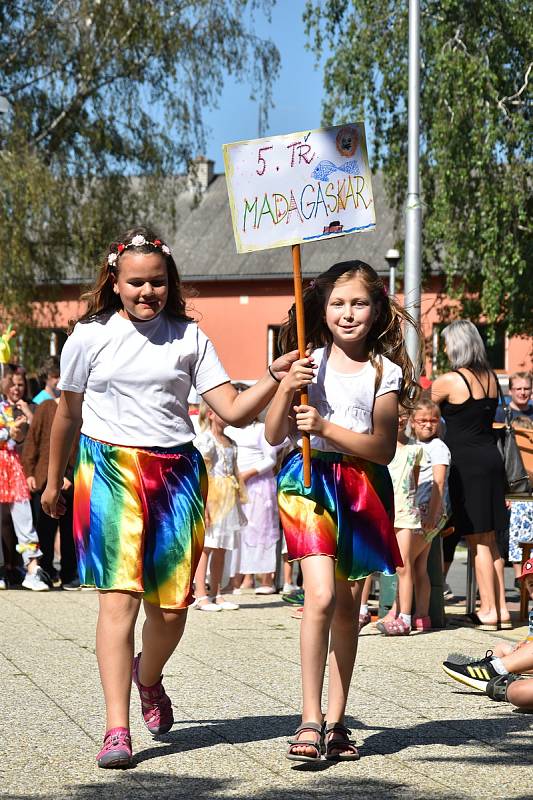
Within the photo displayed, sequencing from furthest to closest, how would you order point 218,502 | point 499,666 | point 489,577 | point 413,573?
point 218,502 → point 489,577 → point 413,573 → point 499,666

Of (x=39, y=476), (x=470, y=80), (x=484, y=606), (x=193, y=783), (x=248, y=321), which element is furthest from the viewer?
(x=248, y=321)

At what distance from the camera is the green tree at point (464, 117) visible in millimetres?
23078

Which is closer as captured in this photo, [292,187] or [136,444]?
[136,444]

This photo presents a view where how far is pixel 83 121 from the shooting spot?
1010 inches

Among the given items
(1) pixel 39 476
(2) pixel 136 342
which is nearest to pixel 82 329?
(2) pixel 136 342

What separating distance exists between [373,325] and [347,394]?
1.19 feet

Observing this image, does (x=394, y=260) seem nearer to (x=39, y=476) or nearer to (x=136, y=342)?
(x=39, y=476)

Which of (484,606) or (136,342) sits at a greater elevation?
(136,342)

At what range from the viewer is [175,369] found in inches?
210

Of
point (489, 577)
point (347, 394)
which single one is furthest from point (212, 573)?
point (347, 394)

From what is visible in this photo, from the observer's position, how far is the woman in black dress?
9.56 m

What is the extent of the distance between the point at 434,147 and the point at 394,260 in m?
6.01

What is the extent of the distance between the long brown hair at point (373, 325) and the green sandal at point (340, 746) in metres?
1.29

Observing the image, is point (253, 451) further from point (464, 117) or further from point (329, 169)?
point (464, 117)
